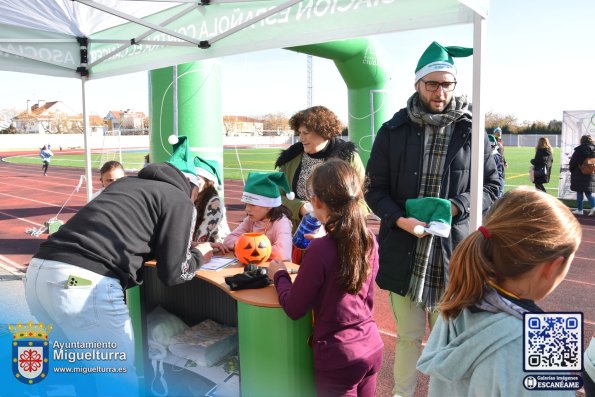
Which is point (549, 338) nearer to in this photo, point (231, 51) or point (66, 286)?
point (66, 286)

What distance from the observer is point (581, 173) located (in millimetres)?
9539

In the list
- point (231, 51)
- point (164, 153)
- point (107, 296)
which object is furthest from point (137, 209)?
point (164, 153)

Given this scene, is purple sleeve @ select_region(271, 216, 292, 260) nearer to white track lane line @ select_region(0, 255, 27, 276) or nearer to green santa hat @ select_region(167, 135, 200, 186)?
green santa hat @ select_region(167, 135, 200, 186)

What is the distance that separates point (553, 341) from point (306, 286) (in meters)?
0.90

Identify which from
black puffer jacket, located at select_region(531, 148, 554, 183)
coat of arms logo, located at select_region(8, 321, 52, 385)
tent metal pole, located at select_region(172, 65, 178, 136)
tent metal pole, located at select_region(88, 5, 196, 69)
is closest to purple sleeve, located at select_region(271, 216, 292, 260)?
coat of arms logo, located at select_region(8, 321, 52, 385)

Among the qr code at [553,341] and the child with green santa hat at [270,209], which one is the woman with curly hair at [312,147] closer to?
the child with green santa hat at [270,209]

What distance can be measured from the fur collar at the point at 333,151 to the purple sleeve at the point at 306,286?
52.2 inches

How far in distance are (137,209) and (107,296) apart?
15.7 inches

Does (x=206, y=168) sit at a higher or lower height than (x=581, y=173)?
higher

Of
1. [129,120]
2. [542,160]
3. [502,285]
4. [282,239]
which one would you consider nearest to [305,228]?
A: [282,239]

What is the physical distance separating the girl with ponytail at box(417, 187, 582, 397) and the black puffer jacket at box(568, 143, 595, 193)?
9.85m

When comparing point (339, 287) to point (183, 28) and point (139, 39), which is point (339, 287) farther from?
point (139, 39)

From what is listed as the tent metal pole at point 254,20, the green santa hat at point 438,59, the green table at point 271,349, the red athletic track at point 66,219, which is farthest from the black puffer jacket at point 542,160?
the green table at point 271,349

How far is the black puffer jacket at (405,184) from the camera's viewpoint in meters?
2.32
